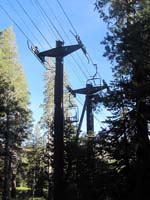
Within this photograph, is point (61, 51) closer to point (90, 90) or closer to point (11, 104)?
point (90, 90)

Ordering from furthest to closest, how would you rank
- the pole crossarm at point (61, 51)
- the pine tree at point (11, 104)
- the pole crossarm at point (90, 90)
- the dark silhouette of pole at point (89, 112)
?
the pine tree at point (11, 104) → the pole crossarm at point (90, 90) → the dark silhouette of pole at point (89, 112) → the pole crossarm at point (61, 51)

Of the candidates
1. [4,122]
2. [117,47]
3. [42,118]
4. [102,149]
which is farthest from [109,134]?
[42,118]

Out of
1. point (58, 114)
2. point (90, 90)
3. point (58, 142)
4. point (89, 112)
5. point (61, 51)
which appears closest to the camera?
point (58, 142)

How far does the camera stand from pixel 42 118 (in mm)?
49906

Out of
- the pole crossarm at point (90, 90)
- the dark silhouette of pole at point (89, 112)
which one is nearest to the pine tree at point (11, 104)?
the pole crossarm at point (90, 90)

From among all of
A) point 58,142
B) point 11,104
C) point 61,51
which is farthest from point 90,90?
point 11,104

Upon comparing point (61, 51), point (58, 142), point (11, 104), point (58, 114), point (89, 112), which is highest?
point (11, 104)

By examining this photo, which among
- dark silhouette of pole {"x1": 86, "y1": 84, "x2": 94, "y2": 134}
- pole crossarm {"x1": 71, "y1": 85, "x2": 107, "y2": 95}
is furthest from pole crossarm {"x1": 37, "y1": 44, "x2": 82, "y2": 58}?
pole crossarm {"x1": 71, "y1": 85, "x2": 107, "y2": 95}

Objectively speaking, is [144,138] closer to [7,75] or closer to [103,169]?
[103,169]

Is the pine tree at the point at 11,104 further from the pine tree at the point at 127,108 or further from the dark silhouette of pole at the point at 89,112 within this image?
the pine tree at the point at 127,108

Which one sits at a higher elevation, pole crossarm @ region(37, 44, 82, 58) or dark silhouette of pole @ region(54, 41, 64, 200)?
pole crossarm @ region(37, 44, 82, 58)

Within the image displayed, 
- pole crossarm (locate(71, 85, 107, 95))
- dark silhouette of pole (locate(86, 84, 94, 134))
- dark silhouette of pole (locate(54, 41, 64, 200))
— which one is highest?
pole crossarm (locate(71, 85, 107, 95))

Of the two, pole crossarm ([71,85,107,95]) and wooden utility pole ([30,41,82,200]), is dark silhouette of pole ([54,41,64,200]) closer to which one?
wooden utility pole ([30,41,82,200])

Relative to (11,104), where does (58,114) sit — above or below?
below
